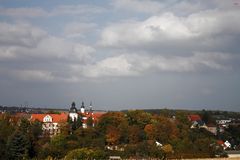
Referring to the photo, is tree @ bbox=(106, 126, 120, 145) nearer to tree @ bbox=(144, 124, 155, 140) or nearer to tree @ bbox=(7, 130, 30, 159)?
tree @ bbox=(144, 124, 155, 140)

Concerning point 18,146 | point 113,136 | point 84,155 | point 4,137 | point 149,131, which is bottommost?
point 84,155

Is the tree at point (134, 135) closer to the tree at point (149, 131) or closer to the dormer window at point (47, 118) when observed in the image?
the tree at point (149, 131)

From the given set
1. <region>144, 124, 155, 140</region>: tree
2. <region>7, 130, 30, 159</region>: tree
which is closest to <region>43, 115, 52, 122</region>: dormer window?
<region>144, 124, 155, 140</region>: tree

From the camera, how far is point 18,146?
188ft

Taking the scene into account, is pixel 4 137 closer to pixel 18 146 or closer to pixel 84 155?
pixel 18 146

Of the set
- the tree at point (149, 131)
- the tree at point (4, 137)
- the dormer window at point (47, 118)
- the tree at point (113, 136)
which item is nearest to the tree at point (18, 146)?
the tree at point (4, 137)

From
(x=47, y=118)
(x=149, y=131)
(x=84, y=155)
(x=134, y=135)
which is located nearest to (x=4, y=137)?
(x=84, y=155)

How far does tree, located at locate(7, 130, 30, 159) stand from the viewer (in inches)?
2201

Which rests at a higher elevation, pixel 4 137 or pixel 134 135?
pixel 4 137

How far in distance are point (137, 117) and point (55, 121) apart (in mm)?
31344

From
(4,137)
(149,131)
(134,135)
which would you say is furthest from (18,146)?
(149,131)

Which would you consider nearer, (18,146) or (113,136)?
(18,146)

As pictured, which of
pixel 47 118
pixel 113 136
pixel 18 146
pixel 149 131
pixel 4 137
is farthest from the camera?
pixel 47 118

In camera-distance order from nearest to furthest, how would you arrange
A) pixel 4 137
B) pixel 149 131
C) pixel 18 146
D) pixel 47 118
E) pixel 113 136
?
pixel 18 146 → pixel 4 137 → pixel 113 136 → pixel 149 131 → pixel 47 118
